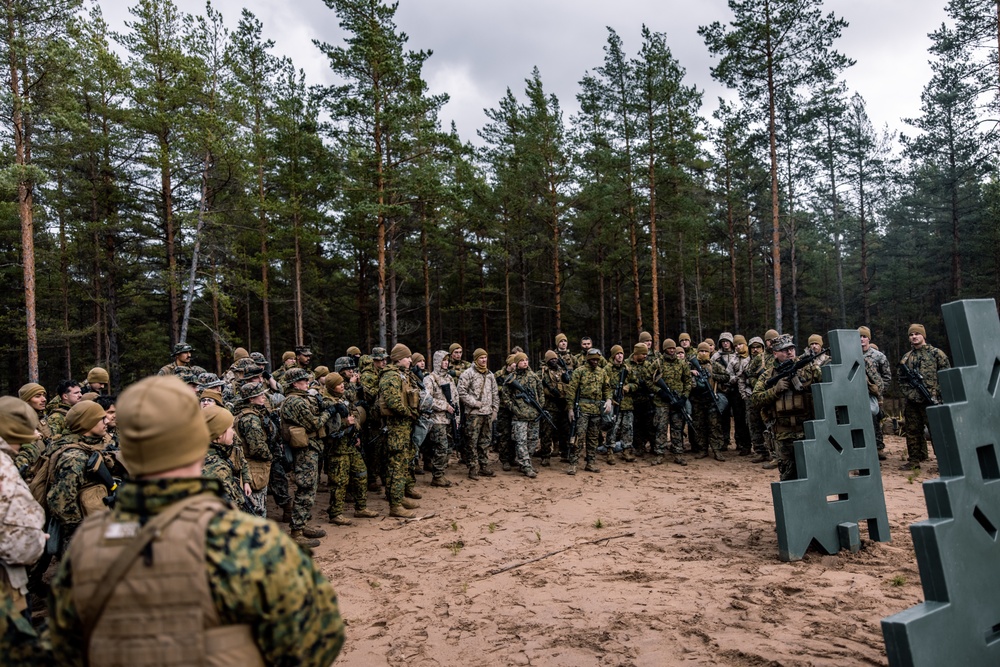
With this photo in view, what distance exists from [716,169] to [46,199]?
27219 millimetres

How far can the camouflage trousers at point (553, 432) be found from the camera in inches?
450

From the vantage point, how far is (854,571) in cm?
527

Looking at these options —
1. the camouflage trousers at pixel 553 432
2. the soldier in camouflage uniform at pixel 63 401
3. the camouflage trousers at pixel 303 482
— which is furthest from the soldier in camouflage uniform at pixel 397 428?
the soldier in camouflage uniform at pixel 63 401

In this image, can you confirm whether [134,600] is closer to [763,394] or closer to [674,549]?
[674,549]

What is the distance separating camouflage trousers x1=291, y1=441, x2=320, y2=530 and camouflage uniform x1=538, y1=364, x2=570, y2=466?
4962 millimetres

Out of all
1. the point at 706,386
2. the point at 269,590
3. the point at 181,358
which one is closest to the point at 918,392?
the point at 706,386

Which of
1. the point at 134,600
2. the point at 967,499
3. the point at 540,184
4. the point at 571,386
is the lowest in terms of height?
the point at 967,499

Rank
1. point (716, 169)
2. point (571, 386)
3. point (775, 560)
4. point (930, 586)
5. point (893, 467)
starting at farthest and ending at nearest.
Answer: point (716, 169) < point (571, 386) < point (893, 467) < point (775, 560) < point (930, 586)

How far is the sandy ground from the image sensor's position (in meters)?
4.06

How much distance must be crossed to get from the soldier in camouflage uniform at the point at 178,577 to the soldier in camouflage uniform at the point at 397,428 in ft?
20.7

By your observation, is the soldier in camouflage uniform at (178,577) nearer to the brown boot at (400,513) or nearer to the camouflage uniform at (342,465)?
the camouflage uniform at (342,465)

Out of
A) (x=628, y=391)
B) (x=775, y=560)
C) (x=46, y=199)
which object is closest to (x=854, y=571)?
(x=775, y=560)

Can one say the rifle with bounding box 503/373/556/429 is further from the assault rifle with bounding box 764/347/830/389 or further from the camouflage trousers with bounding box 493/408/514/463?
the assault rifle with bounding box 764/347/830/389

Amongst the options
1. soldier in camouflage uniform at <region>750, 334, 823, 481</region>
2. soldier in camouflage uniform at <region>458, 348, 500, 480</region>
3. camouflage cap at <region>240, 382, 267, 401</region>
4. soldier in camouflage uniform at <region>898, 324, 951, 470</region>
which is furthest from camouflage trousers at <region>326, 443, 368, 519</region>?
soldier in camouflage uniform at <region>898, 324, 951, 470</region>
